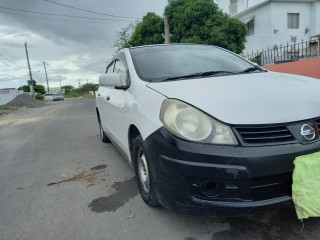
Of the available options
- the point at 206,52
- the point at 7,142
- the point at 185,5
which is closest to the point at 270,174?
the point at 206,52

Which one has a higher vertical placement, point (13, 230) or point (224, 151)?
point (224, 151)

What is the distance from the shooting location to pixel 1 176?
183 inches

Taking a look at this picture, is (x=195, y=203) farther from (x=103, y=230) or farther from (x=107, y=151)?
(x=107, y=151)

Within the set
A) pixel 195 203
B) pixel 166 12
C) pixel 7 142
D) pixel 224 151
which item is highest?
pixel 166 12

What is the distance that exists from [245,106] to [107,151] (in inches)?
→ 152

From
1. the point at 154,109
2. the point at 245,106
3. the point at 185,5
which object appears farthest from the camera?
the point at 185,5

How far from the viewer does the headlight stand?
2.24 m

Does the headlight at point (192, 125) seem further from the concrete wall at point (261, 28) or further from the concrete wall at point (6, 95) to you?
the concrete wall at point (6, 95)

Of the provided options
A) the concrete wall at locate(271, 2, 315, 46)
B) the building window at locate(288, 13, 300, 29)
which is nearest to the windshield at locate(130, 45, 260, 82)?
the concrete wall at locate(271, 2, 315, 46)

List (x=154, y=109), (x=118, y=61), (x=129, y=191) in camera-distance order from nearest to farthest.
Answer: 1. (x=154, y=109)
2. (x=129, y=191)
3. (x=118, y=61)

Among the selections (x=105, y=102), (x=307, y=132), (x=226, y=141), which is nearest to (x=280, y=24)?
(x=105, y=102)

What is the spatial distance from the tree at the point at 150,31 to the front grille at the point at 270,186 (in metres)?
13.2

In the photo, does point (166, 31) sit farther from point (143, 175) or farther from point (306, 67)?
point (143, 175)

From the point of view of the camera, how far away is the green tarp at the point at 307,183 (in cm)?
217
